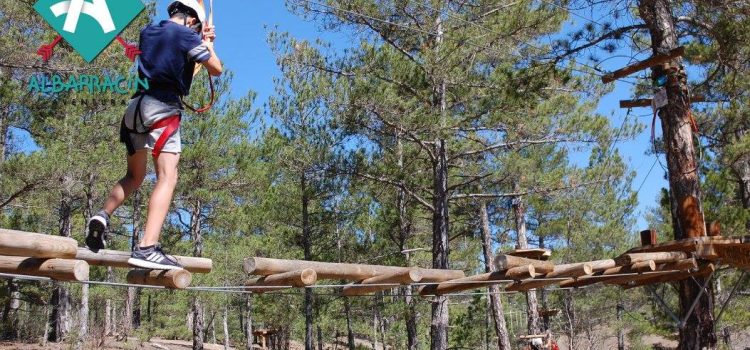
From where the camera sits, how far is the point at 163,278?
3256mm

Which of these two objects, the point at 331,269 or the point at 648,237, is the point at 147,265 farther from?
the point at 648,237

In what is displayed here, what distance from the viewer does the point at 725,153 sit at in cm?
1215

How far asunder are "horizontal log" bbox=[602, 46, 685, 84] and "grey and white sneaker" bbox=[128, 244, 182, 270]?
4.95m

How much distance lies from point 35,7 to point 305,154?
584cm

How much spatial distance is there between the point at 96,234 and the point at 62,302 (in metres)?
18.3

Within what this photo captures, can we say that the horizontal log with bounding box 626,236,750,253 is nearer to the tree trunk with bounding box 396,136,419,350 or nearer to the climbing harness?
the climbing harness

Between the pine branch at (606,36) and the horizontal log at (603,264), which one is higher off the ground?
the pine branch at (606,36)

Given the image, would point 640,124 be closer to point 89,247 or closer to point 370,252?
point 370,252

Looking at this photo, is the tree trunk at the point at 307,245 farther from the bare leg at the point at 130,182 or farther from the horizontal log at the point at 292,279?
the bare leg at the point at 130,182

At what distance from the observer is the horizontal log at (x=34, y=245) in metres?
2.96

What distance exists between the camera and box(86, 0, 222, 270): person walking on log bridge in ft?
10.8

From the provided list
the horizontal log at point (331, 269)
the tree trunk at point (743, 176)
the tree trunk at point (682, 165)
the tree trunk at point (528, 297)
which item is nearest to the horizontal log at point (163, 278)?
the horizontal log at point (331, 269)

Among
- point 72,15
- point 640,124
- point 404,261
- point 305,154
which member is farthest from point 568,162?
point 72,15

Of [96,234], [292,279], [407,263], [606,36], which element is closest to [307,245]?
[407,263]
